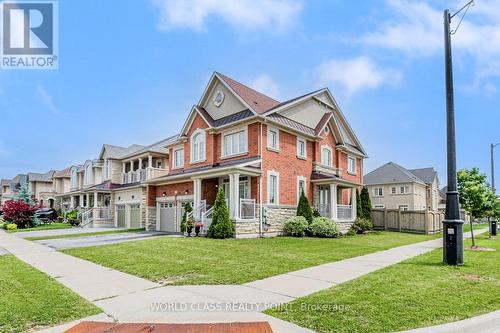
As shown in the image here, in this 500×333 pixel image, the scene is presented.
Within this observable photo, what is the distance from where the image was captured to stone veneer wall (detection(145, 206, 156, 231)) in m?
24.6

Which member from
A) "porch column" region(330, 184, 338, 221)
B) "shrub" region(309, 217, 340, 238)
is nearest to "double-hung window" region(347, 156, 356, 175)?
"porch column" region(330, 184, 338, 221)

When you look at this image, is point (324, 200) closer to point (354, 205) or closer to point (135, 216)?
point (354, 205)

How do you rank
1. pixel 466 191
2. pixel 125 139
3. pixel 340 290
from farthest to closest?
pixel 125 139 → pixel 466 191 → pixel 340 290

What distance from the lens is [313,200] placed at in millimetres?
22391

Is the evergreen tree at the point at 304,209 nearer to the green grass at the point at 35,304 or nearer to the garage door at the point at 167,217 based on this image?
the garage door at the point at 167,217

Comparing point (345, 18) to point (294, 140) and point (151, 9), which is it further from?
point (294, 140)

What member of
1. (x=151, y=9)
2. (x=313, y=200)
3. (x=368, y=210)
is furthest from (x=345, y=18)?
(x=368, y=210)

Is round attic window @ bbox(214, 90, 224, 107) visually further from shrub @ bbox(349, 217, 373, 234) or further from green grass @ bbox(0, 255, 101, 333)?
green grass @ bbox(0, 255, 101, 333)

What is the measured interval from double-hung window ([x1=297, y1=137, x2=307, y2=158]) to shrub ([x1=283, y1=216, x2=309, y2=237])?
4373mm

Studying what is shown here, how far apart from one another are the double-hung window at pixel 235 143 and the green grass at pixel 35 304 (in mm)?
12950

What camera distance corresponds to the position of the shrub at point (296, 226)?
62.3 ft

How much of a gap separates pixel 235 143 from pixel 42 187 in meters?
49.4

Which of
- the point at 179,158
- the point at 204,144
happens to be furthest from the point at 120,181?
the point at 204,144

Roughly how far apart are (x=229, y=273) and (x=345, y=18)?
10708mm
